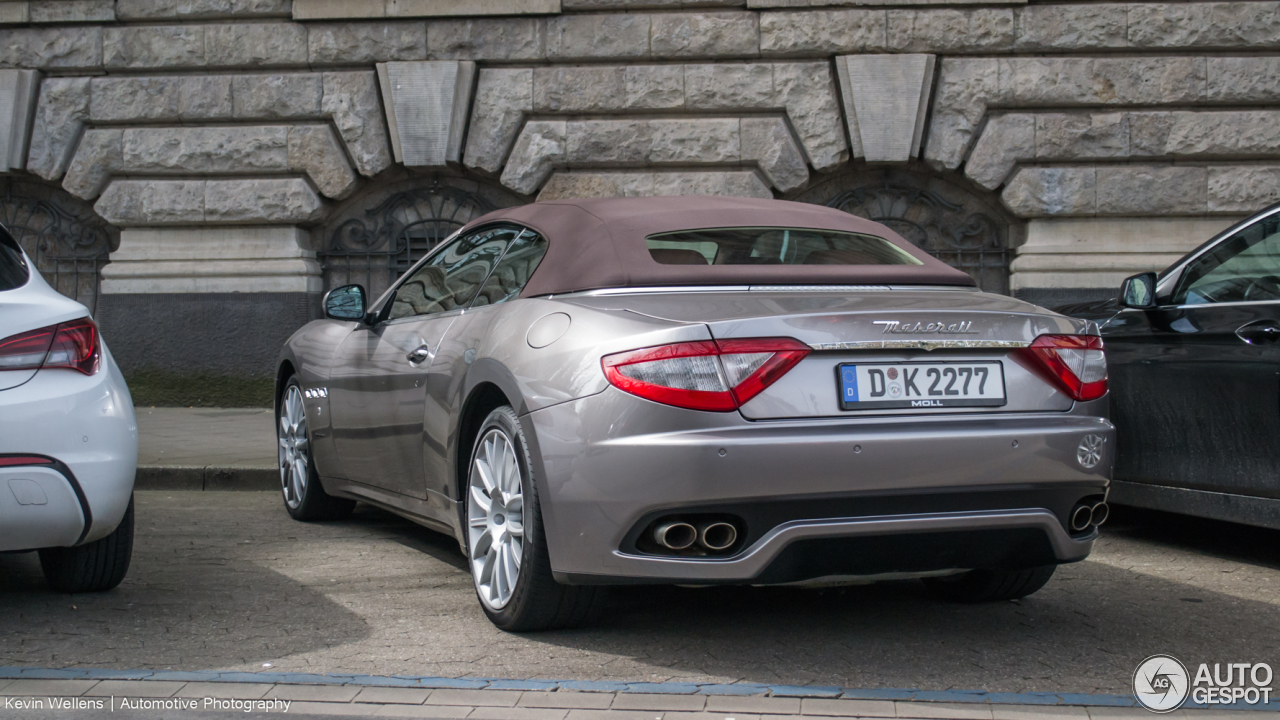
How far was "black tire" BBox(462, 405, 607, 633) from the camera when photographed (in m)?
3.69

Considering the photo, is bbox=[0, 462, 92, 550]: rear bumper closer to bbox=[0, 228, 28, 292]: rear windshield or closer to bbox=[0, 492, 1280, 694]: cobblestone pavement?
bbox=[0, 492, 1280, 694]: cobblestone pavement

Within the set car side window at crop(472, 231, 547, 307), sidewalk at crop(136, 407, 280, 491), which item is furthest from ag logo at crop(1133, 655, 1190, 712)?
sidewalk at crop(136, 407, 280, 491)

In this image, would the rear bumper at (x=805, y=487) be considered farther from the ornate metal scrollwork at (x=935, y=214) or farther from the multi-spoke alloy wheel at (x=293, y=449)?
the ornate metal scrollwork at (x=935, y=214)

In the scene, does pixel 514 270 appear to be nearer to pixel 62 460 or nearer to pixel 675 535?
pixel 675 535

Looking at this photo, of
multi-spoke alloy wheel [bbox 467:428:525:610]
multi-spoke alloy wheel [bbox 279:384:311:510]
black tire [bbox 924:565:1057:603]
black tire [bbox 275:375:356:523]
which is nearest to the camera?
multi-spoke alloy wheel [bbox 467:428:525:610]

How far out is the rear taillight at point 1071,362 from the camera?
12.0 ft

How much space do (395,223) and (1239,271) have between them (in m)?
7.68

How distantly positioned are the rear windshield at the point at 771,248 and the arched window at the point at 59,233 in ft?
28.9

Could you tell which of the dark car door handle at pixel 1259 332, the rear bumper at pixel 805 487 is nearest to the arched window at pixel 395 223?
the dark car door handle at pixel 1259 332

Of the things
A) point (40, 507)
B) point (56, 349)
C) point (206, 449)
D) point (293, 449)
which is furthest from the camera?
point (206, 449)

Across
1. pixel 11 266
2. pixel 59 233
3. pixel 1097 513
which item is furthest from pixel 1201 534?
pixel 59 233

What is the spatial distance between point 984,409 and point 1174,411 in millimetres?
2227

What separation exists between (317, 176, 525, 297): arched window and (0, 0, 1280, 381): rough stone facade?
0.08 feet

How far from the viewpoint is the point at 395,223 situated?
11391 millimetres
